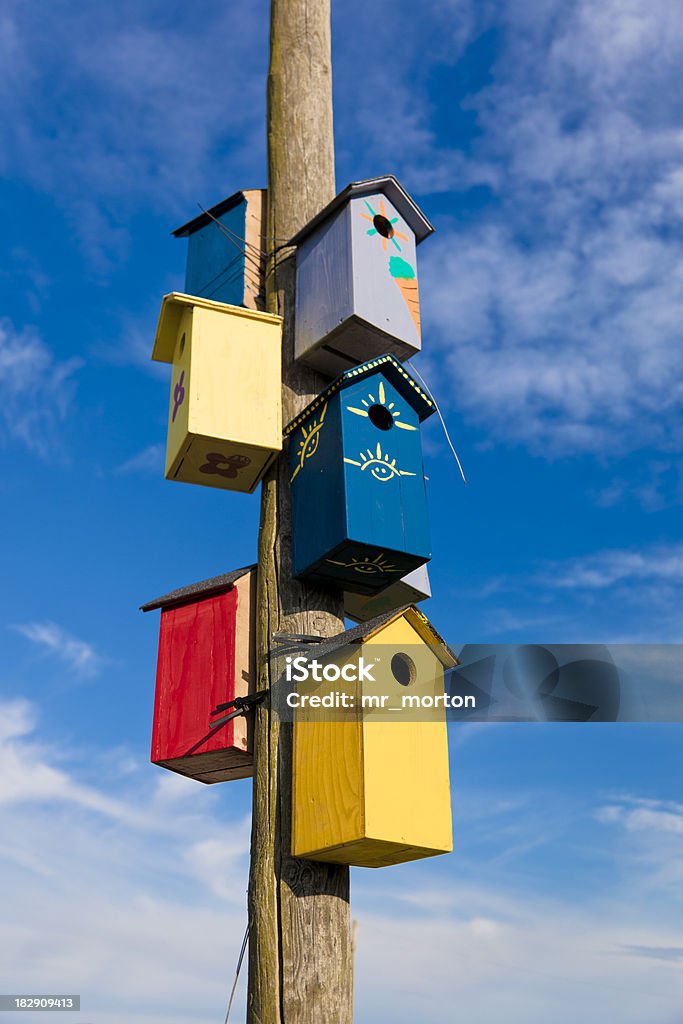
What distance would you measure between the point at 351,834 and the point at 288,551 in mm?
1379

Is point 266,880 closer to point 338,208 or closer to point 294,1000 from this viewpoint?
point 294,1000

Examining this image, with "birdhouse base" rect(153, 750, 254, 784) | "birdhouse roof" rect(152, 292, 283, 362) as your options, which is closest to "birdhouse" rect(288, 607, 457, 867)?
"birdhouse base" rect(153, 750, 254, 784)

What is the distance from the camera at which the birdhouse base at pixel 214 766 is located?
4.65 metres

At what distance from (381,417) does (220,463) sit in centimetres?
80

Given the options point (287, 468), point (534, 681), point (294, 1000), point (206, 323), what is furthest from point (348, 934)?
point (206, 323)

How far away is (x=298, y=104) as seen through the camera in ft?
18.9

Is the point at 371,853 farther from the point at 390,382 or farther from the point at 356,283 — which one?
the point at 356,283

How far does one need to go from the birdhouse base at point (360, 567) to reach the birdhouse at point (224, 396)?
0.66 meters

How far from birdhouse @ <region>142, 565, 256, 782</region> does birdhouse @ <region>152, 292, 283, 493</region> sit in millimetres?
538

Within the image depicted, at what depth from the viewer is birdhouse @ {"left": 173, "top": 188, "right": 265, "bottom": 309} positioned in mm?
5641

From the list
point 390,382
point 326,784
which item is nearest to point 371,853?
point 326,784

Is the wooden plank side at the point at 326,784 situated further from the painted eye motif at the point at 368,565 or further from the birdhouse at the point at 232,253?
the birdhouse at the point at 232,253

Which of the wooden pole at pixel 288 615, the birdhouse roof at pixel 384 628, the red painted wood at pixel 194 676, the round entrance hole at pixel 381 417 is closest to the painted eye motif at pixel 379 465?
the round entrance hole at pixel 381 417

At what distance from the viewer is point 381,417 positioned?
485cm
